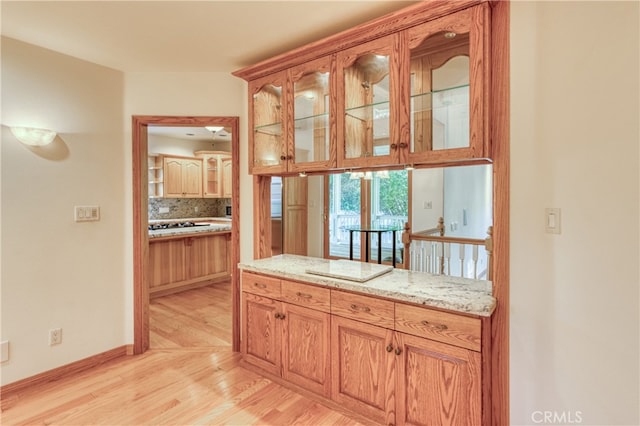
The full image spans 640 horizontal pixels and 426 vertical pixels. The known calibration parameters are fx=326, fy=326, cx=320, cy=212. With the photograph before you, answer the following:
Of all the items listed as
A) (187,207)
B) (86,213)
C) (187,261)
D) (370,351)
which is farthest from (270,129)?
(187,207)

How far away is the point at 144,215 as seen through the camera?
295 centimetres

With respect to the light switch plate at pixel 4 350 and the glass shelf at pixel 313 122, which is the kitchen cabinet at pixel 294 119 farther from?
the light switch plate at pixel 4 350

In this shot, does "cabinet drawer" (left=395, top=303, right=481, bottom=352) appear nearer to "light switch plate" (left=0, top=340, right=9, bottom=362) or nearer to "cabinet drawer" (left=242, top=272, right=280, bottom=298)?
"cabinet drawer" (left=242, top=272, right=280, bottom=298)

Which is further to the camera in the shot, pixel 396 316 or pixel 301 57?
pixel 301 57

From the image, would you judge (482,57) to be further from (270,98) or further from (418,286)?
(270,98)

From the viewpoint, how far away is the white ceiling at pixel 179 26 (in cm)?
189

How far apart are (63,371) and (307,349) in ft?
6.44

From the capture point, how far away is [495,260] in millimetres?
1649

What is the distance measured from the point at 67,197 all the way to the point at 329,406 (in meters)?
2.47
